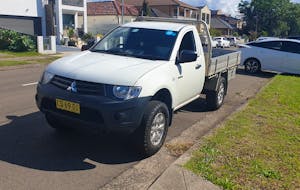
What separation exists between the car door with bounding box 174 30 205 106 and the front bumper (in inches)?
44.6

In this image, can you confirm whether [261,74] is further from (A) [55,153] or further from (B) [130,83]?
(A) [55,153]

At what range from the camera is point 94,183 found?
160 inches

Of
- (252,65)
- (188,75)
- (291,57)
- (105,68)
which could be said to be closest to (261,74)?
(252,65)

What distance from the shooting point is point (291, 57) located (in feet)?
49.0

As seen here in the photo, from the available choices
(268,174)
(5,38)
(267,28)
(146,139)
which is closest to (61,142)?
(146,139)

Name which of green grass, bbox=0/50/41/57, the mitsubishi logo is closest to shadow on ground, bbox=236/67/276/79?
green grass, bbox=0/50/41/57

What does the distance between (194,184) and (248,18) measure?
90.1m

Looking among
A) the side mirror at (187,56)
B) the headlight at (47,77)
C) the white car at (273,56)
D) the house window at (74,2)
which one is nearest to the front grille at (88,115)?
the headlight at (47,77)

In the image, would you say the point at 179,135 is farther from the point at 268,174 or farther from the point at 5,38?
the point at 5,38

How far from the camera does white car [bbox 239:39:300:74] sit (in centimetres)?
A: 1505

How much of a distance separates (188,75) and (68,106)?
223 centimetres

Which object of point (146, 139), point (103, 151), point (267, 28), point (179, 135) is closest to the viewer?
point (146, 139)

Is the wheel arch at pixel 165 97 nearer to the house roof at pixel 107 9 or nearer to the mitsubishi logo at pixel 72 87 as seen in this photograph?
the mitsubishi logo at pixel 72 87

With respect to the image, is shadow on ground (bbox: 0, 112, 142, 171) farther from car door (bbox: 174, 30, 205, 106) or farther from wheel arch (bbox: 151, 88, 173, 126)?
car door (bbox: 174, 30, 205, 106)
